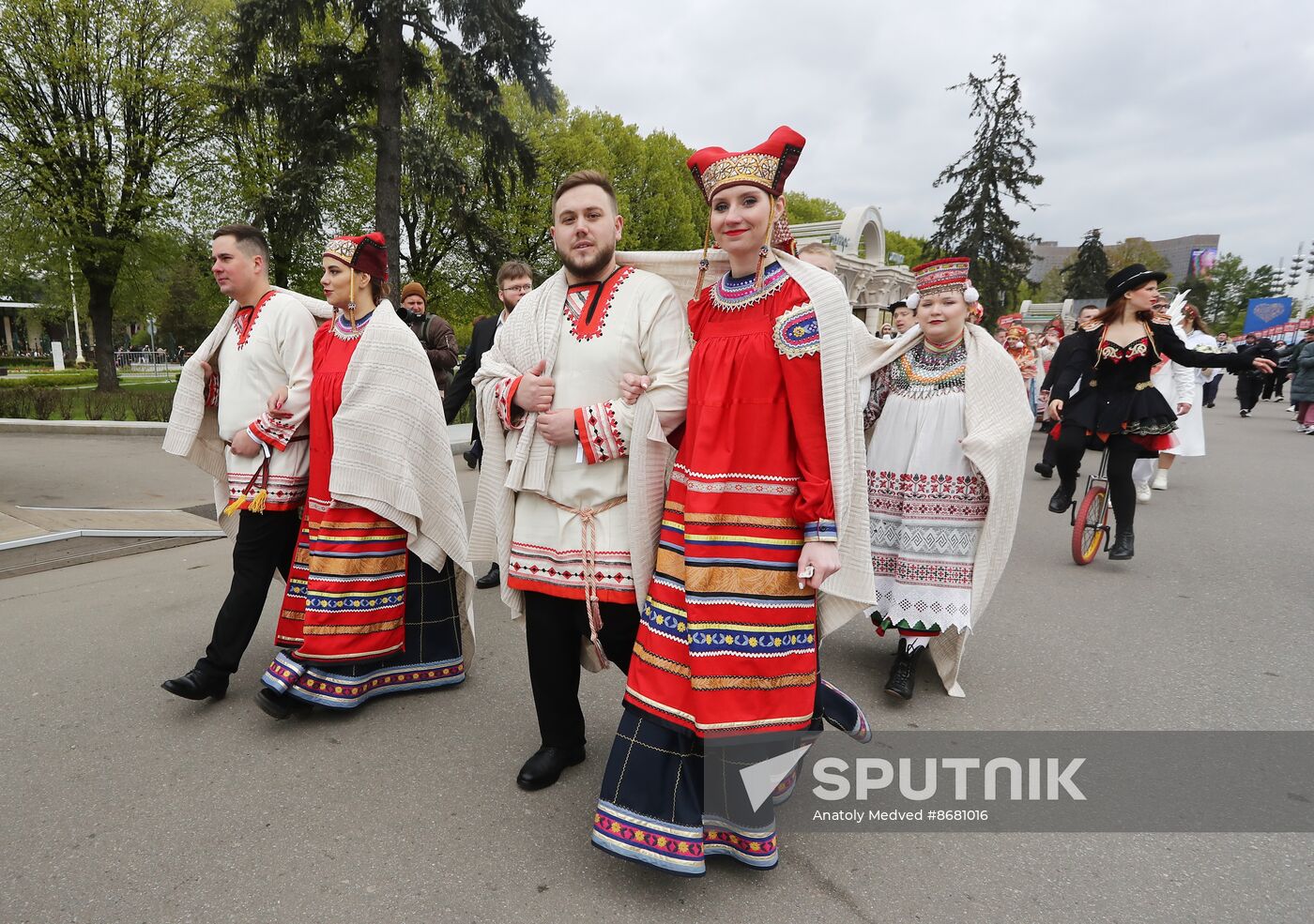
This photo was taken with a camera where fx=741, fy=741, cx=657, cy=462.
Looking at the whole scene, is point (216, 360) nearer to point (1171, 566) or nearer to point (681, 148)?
point (1171, 566)

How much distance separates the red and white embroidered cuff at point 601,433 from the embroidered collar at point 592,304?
0.89ft

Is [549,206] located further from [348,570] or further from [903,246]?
[903,246]

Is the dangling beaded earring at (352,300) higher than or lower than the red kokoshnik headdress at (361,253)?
lower

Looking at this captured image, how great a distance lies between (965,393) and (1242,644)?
244cm

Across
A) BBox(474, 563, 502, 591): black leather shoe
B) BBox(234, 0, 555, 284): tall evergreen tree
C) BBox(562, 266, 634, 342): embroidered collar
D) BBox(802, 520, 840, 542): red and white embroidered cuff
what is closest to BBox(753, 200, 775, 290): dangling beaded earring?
BBox(562, 266, 634, 342): embroidered collar

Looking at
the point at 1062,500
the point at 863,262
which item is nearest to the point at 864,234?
the point at 863,262

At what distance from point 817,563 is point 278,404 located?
8.11 ft

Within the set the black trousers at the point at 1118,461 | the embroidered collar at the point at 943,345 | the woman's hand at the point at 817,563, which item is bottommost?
the black trousers at the point at 1118,461

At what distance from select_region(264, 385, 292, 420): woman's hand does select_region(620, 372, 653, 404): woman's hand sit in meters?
1.76

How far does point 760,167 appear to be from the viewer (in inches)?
82.7

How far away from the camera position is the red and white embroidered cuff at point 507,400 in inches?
98.5

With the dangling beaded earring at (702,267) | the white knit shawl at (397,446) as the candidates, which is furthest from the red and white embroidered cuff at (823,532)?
the white knit shawl at (397,446)

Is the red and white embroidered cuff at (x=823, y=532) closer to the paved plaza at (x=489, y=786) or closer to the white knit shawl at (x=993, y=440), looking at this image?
the paved plaza at (x=489, y=786)

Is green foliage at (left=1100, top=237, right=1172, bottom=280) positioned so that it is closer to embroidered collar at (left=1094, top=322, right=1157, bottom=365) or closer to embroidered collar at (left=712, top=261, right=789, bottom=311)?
embroidered collar at (left=1094, top=322, right=1157, bottom=365)
